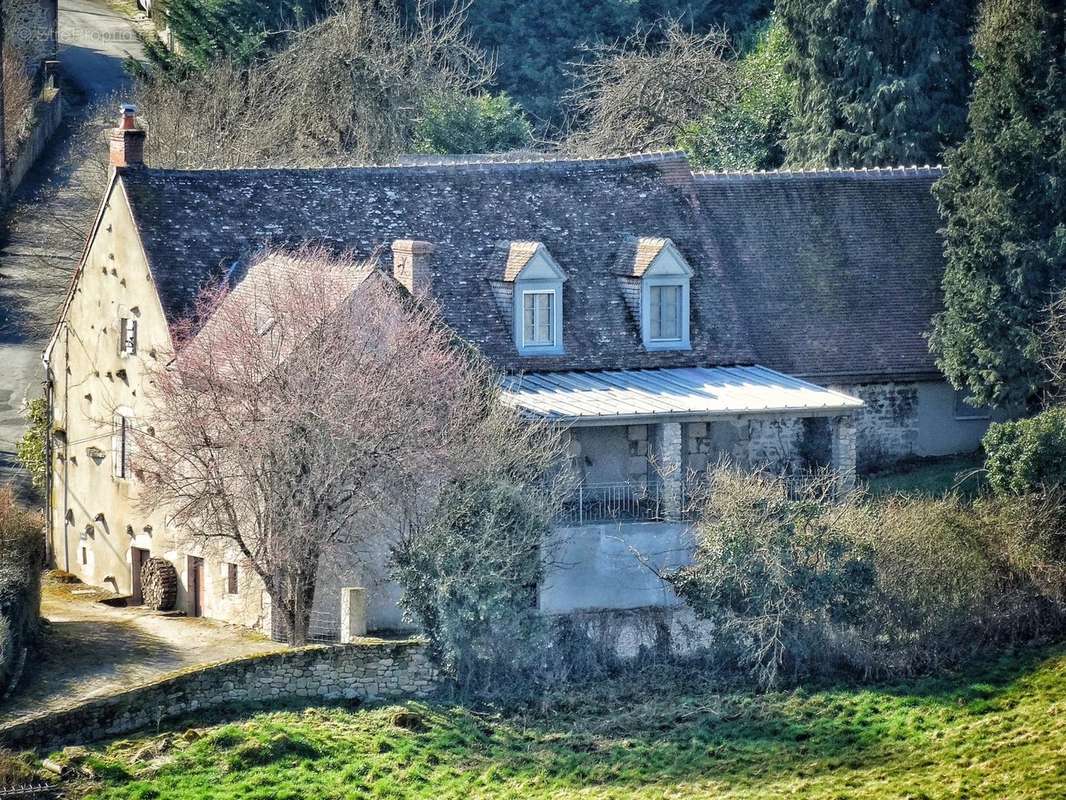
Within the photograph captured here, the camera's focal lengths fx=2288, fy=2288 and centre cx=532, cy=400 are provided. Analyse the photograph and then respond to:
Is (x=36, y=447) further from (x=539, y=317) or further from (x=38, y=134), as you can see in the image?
(x=38, y=134)

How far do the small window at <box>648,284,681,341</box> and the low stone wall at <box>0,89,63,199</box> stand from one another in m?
30.7

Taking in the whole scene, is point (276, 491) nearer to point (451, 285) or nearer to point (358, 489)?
point (358, 489)

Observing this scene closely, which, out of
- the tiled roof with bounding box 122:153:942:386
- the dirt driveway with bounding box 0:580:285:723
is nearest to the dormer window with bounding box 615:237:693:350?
the tiled roof with bounding box 122:153:942:386

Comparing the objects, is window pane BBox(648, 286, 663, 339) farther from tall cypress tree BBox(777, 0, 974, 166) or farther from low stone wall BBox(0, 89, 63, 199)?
low stone wall BBox(0, 89, 63, 199)

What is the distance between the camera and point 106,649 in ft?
129

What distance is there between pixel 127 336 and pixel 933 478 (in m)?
16.3

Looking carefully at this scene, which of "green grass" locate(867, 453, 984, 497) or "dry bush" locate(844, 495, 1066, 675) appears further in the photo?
"green grass" locate(867, 453, 984, 497)

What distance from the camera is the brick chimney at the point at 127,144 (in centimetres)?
4494

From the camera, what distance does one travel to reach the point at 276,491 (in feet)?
128

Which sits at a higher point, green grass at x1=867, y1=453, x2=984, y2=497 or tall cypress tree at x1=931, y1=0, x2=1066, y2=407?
tall cypress tree at x1=931, y1=0, x2=1066, y2=407

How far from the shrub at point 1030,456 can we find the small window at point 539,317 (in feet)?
28.6

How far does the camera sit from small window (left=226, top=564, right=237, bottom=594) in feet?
139

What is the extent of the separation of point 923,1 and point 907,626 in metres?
20.8

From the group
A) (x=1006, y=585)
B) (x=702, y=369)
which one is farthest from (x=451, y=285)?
(x=1006, y=585)
